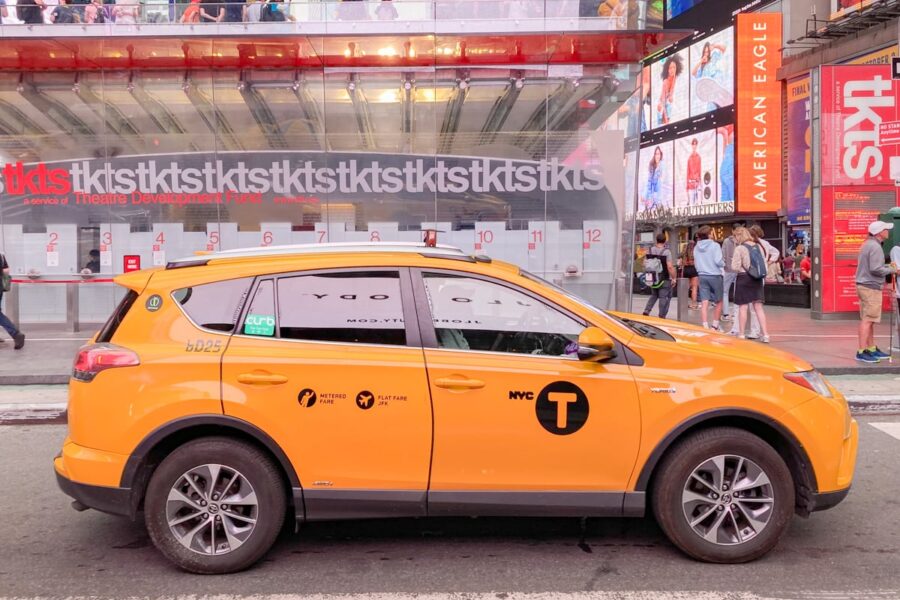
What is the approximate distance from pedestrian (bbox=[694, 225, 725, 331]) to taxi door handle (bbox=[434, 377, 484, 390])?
9.46m

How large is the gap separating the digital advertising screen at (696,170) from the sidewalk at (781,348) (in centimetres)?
2448

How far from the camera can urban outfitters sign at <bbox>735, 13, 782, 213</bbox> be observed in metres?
34.7

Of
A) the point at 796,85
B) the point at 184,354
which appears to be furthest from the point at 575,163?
the point at 796,85

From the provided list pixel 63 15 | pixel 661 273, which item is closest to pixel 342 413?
pixel 661 273

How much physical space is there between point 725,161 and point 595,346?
1442 inches

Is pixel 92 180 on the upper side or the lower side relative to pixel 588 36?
lower

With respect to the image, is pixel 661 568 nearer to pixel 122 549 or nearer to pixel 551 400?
pixel 551 400

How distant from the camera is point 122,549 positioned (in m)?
4.05

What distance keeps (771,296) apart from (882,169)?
6509 millimetres

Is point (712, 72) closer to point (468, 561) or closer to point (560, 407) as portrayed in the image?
point (560, 407)

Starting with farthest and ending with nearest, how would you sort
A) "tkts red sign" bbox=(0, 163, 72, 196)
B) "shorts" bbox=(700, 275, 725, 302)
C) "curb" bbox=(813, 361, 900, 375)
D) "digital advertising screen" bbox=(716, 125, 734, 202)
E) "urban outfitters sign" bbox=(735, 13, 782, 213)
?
"digital advertising screen" bbox=(716, 125, 734, 202) → "urban outfitters sign" bbox=(735, 13, 782, 213) → "tkts red sign" bbox=(0, 163, 72, 196) → "shorts" bbox=(700, 275, 725, 302) → "curb" bbox=(813, 361, 900, 375)

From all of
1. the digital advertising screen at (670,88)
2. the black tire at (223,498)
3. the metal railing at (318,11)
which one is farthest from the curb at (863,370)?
the digital advertising screen at (670,88)

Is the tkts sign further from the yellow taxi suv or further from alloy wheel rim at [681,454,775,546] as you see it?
alloy wheel rim at [681,454,775,546]

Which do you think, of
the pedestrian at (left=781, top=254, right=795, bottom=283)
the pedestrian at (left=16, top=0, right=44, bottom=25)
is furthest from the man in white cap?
the pedestrian at (left=781, top=254, right=795, bottom=283)
